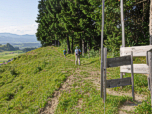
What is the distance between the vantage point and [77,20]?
20.3m

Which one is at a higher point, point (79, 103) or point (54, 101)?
point (79, 103)

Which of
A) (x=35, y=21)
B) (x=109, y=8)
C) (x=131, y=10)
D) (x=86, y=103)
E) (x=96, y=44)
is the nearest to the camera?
(x=86, y=103)

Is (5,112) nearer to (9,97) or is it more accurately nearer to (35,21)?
(9,97)

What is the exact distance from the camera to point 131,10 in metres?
14.0

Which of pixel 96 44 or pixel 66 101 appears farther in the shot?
pixel 96 44

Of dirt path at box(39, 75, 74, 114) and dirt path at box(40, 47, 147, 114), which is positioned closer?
dirt path at box(40, 47, 147, 114)

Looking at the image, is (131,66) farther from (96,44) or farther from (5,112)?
(96,44)

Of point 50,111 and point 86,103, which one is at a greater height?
point 86,103

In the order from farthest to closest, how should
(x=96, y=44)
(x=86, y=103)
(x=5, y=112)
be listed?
(x=96, y=44) → (x=5, y=112) → (x=86, y=103)

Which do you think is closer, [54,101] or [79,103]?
[79,103]

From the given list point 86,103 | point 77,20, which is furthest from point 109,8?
point 86,103

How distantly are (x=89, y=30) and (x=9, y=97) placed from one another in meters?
13.9

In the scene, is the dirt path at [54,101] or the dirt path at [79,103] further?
the dirt path at [54,101]

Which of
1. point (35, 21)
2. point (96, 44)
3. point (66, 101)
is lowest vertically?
point (66, 101)
